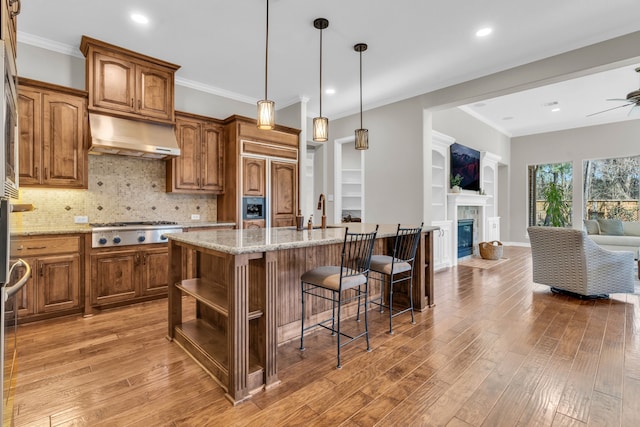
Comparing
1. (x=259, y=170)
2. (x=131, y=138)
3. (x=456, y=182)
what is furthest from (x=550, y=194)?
(x=131, y=138)

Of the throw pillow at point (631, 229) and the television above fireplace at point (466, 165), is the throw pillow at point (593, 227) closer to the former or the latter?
the throw pillow at point (631, 229)

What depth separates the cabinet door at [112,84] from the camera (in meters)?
3.44

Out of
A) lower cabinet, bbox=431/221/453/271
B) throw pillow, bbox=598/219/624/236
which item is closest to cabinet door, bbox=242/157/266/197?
lower cabinet, bbox=431/221/453/271

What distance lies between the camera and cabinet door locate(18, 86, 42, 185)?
306cm

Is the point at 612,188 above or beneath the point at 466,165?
beneath

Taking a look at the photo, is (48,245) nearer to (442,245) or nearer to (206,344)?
(206,344)

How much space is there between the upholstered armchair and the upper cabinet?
4.92m

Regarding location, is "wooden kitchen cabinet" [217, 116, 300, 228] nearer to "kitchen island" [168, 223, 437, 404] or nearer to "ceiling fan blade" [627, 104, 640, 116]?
"kitchen island" [168, 223, 437, 404]

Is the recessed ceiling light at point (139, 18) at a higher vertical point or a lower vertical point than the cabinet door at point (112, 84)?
higher

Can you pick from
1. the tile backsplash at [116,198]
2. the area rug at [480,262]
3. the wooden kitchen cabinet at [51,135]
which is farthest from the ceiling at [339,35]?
the area rug at [480,262]

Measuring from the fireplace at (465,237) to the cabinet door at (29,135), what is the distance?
6629mm

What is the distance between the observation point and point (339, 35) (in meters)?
3.43

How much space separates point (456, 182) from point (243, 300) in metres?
5.37

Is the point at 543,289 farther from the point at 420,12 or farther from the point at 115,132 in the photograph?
the point at 115,132
